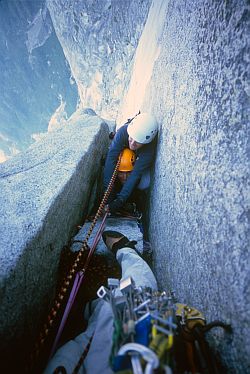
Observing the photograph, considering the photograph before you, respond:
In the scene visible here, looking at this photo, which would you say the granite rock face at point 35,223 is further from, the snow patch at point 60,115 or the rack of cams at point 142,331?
the snow patch at point 60,115

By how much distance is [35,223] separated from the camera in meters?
1.80

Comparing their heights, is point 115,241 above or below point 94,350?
above

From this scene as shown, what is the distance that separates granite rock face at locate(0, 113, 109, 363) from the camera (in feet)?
4.73

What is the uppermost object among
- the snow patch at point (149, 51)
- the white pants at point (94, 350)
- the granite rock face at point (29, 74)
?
the granite rock face at point (29, 74)

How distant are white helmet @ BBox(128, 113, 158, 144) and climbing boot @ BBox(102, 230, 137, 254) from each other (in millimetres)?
1386

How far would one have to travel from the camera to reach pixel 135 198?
4078 mm

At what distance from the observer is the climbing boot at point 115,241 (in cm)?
245

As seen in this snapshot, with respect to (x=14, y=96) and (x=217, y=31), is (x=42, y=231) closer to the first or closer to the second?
(x=217, y=31)

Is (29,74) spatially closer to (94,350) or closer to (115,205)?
(115,205)

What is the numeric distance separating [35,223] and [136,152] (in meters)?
2.49

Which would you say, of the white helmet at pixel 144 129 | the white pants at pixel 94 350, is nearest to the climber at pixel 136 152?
the white helmet at pixel 144 129

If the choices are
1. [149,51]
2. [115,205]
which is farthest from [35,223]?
[149,51]

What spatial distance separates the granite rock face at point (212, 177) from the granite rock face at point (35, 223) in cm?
102

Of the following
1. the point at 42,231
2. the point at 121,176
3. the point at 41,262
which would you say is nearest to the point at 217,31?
the point at 42,231
